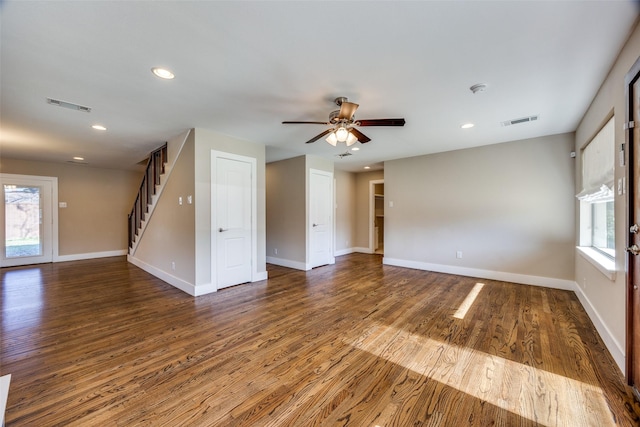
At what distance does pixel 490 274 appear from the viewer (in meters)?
4.74

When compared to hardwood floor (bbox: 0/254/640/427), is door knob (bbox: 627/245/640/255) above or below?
above

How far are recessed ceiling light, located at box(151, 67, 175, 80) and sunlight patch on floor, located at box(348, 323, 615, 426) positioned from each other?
9.57 ft

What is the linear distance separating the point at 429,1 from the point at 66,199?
8626 millimetres

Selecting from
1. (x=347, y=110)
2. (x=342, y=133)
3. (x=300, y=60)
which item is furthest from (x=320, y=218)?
(x=300, y=60)

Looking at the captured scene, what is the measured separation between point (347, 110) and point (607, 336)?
→ 122 inches

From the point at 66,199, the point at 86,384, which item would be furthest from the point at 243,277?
the point at 66,199

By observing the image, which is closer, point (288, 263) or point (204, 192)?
point (204, 192)

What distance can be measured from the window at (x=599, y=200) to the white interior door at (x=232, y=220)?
4.39 meters

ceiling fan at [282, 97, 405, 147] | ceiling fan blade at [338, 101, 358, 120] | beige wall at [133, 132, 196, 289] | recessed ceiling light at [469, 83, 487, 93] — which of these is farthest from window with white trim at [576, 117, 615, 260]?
beige wall at [133, 132, 196, 289]

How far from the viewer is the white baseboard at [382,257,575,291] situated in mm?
4137

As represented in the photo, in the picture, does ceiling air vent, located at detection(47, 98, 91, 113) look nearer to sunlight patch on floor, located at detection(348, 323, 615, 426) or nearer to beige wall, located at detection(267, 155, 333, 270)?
beige wall, located at detection(267, 155, 333, 270)

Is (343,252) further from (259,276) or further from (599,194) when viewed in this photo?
(599,194)

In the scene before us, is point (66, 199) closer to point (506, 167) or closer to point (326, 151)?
point (326, 151)

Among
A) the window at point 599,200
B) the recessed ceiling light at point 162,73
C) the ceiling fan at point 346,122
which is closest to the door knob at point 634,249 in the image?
the window at point 599,200
